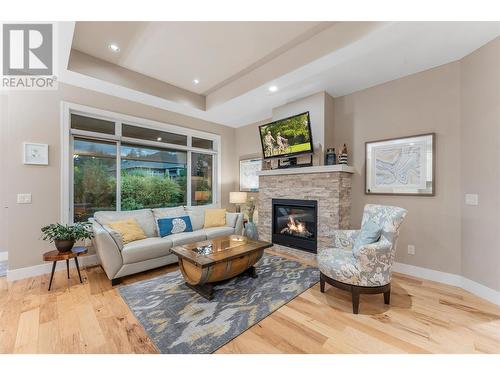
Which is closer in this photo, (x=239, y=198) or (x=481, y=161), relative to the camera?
(x=481, y=161)

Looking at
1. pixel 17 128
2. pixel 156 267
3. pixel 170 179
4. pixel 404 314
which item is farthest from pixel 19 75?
pixel 404 314

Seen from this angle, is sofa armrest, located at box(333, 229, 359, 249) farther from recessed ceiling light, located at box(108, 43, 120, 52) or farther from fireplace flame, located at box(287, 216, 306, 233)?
recessed ceiling light, located at box(108, 43, 120, 52)

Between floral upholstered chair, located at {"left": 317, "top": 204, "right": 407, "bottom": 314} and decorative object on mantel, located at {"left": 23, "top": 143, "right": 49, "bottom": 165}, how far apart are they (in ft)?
12.8

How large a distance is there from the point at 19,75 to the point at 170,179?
2515mm

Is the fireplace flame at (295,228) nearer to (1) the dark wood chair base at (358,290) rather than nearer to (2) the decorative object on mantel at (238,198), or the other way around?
(2) the decorative object on mantel at (238,198)

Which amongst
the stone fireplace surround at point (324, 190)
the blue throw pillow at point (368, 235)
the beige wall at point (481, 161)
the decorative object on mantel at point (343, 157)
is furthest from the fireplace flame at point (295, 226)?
the beige wall at point (481, 161)

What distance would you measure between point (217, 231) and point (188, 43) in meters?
2.87

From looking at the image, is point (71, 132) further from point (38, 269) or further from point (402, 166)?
point (402, 166)

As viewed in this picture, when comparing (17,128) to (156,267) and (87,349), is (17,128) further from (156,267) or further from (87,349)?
(87,349)

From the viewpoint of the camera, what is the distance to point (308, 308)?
2.11m

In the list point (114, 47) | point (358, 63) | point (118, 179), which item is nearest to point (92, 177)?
point (118, 179)

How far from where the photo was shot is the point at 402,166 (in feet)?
9.83

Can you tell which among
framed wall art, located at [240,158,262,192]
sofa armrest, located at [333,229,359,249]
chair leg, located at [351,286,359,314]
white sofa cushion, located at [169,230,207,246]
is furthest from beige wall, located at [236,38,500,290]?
white sofa cushion, located at [169,230,207,246]

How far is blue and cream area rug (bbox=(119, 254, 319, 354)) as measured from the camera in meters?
1.68
